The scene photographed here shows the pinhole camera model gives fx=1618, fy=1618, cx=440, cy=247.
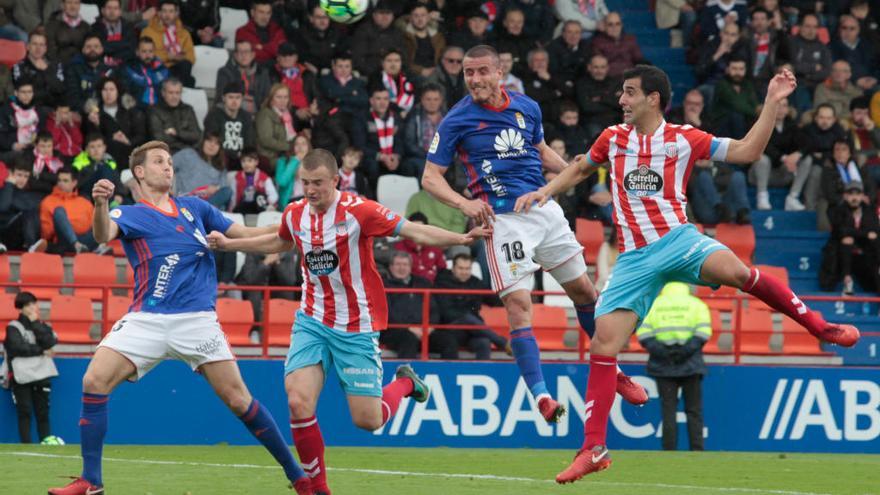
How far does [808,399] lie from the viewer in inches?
715

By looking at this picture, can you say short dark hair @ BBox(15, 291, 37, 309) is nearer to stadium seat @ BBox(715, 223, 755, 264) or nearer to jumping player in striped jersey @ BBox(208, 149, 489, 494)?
jumping player in striped jersey @ BBox(208, 149, 489, 494)

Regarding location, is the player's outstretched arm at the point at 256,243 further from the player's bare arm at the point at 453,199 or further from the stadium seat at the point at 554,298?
the stadium seat at the point at 554,298

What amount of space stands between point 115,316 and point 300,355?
23.5 feet

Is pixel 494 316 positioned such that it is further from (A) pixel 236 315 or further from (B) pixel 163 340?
(B) pixel 163 340

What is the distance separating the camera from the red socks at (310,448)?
1052 cm

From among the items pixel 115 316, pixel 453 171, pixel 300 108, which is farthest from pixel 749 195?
pixel 115 316

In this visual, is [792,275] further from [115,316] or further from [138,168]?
[138,168]

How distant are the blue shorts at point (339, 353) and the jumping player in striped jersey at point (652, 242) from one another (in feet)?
4.75

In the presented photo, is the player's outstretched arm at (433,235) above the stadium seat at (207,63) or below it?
below

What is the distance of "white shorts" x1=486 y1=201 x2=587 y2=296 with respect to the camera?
1200cm

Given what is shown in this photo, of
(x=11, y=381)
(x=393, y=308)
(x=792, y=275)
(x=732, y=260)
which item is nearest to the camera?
(x=732, y=260)

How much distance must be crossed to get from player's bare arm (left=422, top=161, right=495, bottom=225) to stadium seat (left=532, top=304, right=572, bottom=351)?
21.9ft

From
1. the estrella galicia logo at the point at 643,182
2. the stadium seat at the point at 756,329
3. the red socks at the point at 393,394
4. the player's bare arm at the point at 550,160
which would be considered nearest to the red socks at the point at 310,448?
the red socks at the point at 393,394

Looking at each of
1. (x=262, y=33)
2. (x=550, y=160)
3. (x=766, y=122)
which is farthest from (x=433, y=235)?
(x=262, y=33)
